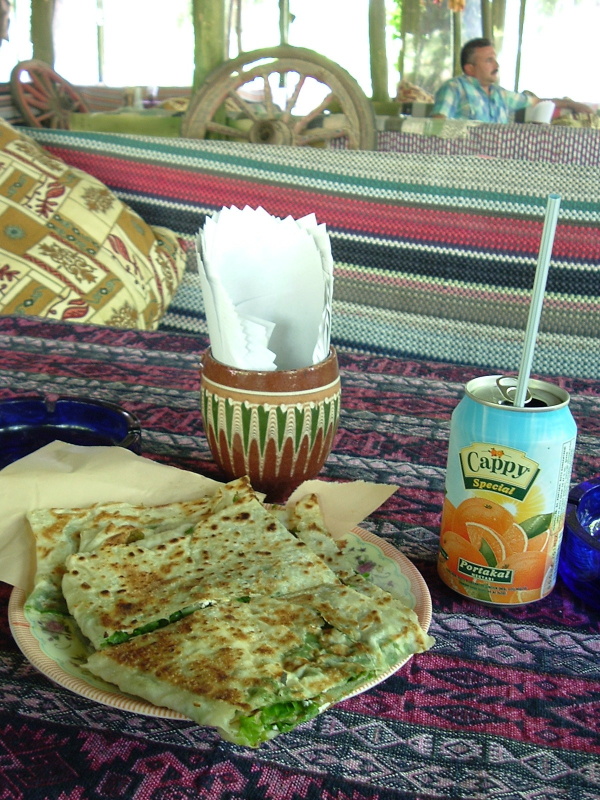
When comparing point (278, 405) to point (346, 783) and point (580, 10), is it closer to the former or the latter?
point (346, 783)

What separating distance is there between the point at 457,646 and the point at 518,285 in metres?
1.60

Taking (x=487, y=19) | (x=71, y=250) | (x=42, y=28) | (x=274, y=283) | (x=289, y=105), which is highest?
(x=487, y=19)

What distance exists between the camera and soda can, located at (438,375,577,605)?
2.04 feet

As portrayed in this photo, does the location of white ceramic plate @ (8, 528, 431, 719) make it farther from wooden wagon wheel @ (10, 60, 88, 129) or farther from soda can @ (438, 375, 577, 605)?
wooden wagon wheel @ (10, 60, 88, 129)

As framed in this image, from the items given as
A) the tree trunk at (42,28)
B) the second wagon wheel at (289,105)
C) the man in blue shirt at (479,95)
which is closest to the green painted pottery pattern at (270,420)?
the second wagon wheel at (289,105)

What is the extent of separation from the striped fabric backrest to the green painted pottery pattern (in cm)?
133

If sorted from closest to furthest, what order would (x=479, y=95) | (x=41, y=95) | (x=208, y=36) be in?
(x=208, y=36) → (x=41, y=95) → (x=479, y=95)

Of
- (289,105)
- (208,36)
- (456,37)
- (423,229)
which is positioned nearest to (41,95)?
(208,36)

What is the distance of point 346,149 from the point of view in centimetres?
227

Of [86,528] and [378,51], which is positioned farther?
[378,51]

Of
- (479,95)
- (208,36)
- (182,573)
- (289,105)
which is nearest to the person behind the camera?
(182,573)

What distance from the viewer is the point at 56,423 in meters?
0.91

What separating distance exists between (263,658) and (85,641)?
0.14m

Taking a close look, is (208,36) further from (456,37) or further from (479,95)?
(456,37)
